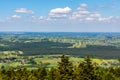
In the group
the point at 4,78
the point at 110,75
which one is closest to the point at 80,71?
the point at 4,78

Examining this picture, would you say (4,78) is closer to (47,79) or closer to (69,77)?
(47,79)

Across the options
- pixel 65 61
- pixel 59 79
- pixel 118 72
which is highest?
pixel 65 61

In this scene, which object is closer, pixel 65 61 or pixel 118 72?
pixel 65 61

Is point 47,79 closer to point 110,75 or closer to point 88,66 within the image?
point 110,75

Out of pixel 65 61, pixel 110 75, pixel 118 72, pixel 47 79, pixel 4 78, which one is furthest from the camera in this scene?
pixel 118 72

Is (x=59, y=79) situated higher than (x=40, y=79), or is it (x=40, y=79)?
(x=59, y=79)

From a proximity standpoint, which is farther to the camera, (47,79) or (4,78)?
(47,79)

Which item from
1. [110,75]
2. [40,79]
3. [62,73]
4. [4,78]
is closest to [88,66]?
[62,73]

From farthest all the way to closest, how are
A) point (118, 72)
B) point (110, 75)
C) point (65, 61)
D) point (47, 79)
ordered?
point (118, 72) < point (110, 75) < point (47, 79) < point (65, 61)

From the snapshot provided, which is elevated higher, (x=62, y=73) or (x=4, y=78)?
(x=62, y=73)
